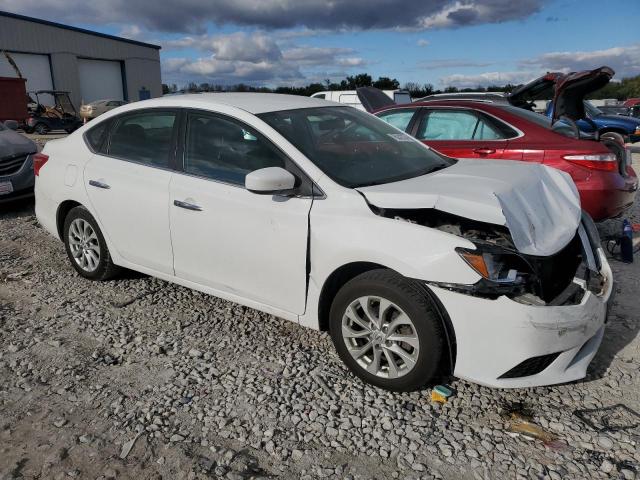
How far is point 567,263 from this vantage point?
10.2ft

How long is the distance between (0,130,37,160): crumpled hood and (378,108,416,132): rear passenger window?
4.98m

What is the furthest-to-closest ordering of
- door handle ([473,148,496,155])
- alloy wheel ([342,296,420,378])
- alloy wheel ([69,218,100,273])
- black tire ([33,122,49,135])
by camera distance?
black tire ([33,122,49,135]) → door handle ([473,148,496,155]) → alloy wheel ([69,218,100,273]) → alloy wheel ([342,296,420,378])

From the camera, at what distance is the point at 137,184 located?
3820 millimetres

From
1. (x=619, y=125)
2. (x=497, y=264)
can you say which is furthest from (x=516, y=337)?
(x=619, y=125)

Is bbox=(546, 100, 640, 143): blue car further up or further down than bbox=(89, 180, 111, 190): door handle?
further down

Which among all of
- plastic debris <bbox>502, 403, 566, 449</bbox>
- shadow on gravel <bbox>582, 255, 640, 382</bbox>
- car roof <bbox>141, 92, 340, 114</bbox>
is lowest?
plastic debris <bbox>502, 403, 566, 449</bbox>

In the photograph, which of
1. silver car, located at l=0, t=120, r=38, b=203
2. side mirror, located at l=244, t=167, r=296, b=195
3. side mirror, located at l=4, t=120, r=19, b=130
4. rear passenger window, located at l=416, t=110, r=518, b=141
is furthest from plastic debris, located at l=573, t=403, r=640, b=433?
side mirror, located at l=4, t=120, r=19, b=130

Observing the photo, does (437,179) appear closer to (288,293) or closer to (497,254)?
(497,254)

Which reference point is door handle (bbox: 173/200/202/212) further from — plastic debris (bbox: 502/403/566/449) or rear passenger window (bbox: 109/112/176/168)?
plastic debris (bbox: 502/403/566/449)

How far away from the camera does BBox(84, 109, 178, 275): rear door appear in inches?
147

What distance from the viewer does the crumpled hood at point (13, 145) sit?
691 cm

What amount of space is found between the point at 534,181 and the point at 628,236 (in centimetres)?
217

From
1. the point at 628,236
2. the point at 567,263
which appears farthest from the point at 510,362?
the point at 628,236

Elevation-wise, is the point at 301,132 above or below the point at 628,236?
above
